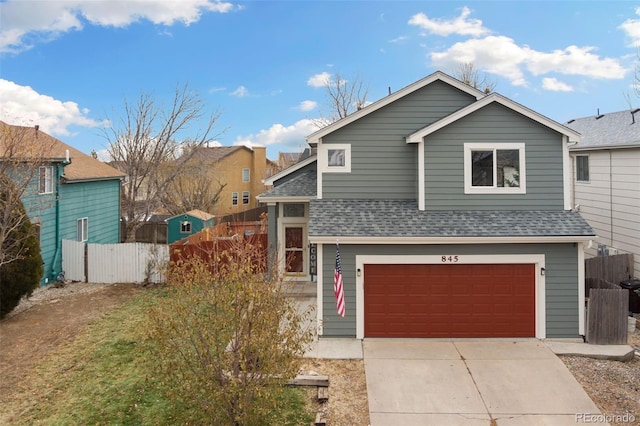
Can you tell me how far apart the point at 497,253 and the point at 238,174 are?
36.4 metres

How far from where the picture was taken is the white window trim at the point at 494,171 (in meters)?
11.5

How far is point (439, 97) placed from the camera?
12656mm

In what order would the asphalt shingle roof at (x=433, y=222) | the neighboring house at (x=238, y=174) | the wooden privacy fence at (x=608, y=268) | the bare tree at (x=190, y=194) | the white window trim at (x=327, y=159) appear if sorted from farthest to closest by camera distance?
the neighboring house at (x=238, y=174), the bare tree at (x=190, y=194), the wooden privacy fence at (x=608, y=268), the white window trim at (x=327, y=159), the asphalt shingle roof at (x=433, y=222)

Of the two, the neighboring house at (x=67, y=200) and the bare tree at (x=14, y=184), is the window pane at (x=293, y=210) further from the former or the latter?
the neighboring house at (x=67, y=200)

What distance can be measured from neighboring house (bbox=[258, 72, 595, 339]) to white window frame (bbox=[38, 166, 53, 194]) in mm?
11343

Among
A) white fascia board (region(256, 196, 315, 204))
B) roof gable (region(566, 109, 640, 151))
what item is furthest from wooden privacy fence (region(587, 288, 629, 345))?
white fascia board (region(256, 196, 315, 204))

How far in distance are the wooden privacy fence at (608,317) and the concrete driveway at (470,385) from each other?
55.1 inches

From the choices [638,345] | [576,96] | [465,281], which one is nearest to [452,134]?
[465,281]

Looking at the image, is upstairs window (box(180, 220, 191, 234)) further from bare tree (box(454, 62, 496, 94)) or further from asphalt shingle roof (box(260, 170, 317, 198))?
bare tree (box(454, 62, 496, 94))

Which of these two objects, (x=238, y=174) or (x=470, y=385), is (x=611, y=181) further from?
(x=238, y=174)

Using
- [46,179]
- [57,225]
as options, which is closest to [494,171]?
[46,179]

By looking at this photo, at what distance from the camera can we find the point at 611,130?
17.6m

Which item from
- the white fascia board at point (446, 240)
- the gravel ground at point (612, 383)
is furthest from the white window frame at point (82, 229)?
the gravel ground at point (612, 383)

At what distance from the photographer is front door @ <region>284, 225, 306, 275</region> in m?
15.3
